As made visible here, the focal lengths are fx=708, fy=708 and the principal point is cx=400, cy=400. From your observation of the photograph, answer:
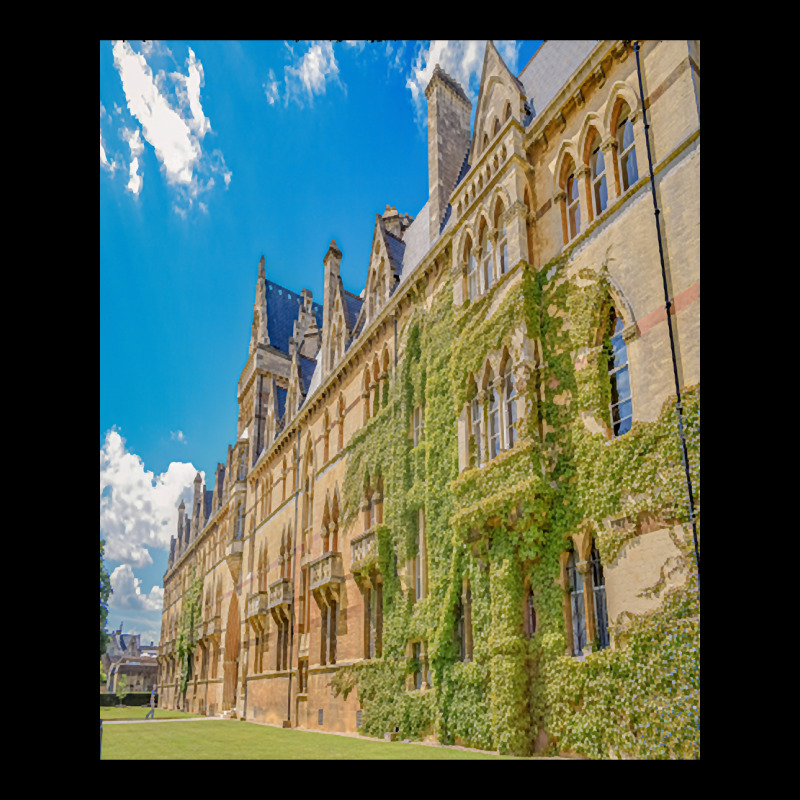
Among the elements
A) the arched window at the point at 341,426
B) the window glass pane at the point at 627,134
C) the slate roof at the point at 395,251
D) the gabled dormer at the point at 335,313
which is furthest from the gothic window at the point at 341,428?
the window glass pane at the point at 627,134

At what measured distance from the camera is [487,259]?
669 inches

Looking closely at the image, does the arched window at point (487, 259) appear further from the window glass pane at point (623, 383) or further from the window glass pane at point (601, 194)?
the window glass pane at point (623, 383)

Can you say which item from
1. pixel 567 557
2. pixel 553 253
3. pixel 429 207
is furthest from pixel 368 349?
pixel 567 557

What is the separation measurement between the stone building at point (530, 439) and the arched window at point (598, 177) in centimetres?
6

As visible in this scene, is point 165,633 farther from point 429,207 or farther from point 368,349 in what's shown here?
point 429,207

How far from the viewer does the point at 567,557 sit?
499 inches

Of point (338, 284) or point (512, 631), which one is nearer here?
point (512, 631)

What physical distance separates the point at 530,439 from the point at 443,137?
1266 cm

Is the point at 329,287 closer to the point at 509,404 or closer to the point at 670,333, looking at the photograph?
the point at 509,404

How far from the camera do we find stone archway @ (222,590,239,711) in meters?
39.6

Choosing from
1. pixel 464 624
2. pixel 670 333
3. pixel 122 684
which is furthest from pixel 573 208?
pixel 122 684

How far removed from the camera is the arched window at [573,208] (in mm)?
14406

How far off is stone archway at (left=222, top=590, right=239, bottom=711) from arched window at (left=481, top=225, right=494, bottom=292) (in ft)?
96.2
